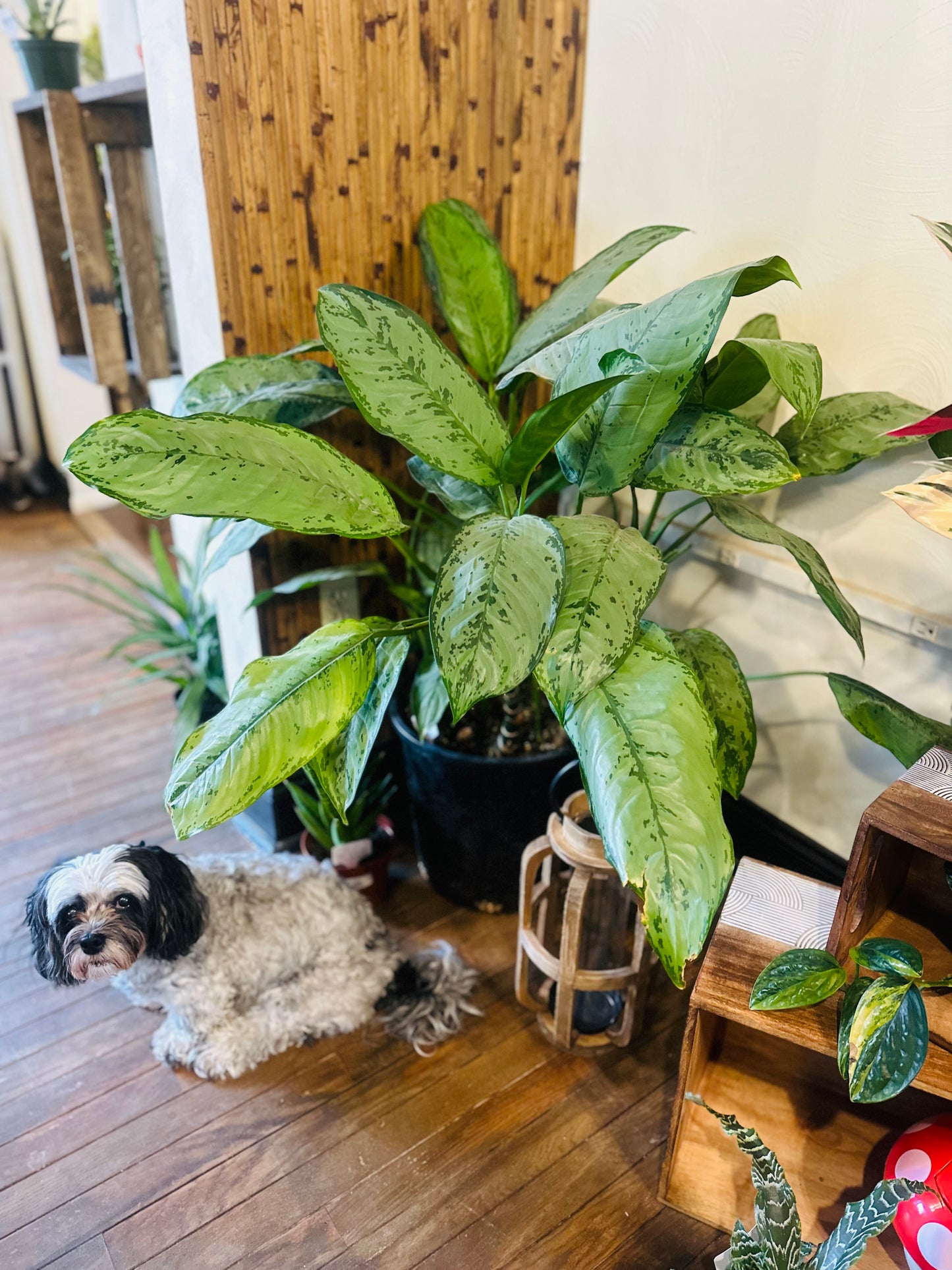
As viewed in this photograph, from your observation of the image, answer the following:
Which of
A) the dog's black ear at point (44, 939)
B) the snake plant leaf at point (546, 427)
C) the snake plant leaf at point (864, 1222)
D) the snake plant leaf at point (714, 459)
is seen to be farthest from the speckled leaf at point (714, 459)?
the dog's black ear at point (44, 939)

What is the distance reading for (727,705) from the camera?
110 centimetres

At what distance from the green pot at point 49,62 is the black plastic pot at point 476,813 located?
1.55 metres

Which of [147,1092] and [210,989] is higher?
[210,989]

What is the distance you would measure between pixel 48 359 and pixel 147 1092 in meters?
2.86

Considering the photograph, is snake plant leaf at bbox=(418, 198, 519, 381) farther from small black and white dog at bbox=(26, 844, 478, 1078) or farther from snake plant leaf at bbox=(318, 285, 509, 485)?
small black and white dog at bbox=(26, 844, 478, 1078)

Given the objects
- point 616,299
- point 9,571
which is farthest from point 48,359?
point 616,299

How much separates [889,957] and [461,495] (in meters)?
0.73

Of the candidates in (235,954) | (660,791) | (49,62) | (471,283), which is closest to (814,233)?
(471,283)

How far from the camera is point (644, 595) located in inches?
35.2

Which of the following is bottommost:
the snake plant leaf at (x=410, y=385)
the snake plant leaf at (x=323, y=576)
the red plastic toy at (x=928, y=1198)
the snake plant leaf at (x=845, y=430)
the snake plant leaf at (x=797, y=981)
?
the red plastic toy at (x=928, y=1198)

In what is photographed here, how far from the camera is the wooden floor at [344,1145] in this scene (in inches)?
44.0

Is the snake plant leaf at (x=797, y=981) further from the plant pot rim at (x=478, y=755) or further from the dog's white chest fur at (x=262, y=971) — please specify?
the dog's white chest fur at (x=262, y=971)

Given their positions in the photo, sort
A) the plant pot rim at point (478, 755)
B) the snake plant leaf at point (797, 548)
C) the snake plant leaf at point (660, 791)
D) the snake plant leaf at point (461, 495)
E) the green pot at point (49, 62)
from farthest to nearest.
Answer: the green pot at point (49, 62)
the plant pot rim at point (478, 755)
the snake plant leaf at point (461, 495)
the snake plant leaf at point (797, 548)
the snake plant leaf at point (660, 791)

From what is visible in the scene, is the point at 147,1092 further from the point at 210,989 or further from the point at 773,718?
the point at 773,718
